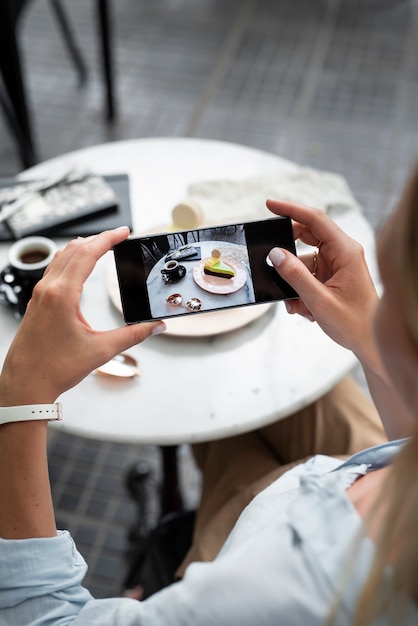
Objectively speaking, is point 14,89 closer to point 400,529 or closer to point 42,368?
point 42,368

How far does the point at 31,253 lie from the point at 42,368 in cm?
37

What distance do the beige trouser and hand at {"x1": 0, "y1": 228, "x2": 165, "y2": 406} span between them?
351 mm

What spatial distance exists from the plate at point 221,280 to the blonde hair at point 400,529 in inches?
17.8

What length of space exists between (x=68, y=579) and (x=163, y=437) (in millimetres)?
281

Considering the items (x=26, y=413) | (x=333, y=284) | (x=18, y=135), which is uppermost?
(x=333, y=284)

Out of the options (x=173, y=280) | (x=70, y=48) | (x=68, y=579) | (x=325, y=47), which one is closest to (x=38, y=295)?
(x=173, y=280)

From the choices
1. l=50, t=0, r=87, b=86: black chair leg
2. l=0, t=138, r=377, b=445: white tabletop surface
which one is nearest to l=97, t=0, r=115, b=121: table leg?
l=50, t=0, r=87, b=86: black chair leg

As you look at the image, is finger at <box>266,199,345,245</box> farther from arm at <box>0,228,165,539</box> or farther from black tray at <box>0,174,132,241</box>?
black tray at <box>0,174,132,241</box>

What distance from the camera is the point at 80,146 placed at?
249cm

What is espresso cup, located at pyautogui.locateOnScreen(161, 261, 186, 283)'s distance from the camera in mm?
962

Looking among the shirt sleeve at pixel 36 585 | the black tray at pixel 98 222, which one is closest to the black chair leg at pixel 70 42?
the black tray at pixel 98 222

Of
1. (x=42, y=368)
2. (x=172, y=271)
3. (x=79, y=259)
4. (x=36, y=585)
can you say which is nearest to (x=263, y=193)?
(x=172, y=271)

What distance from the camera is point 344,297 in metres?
0.93

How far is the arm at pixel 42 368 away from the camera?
80cm
